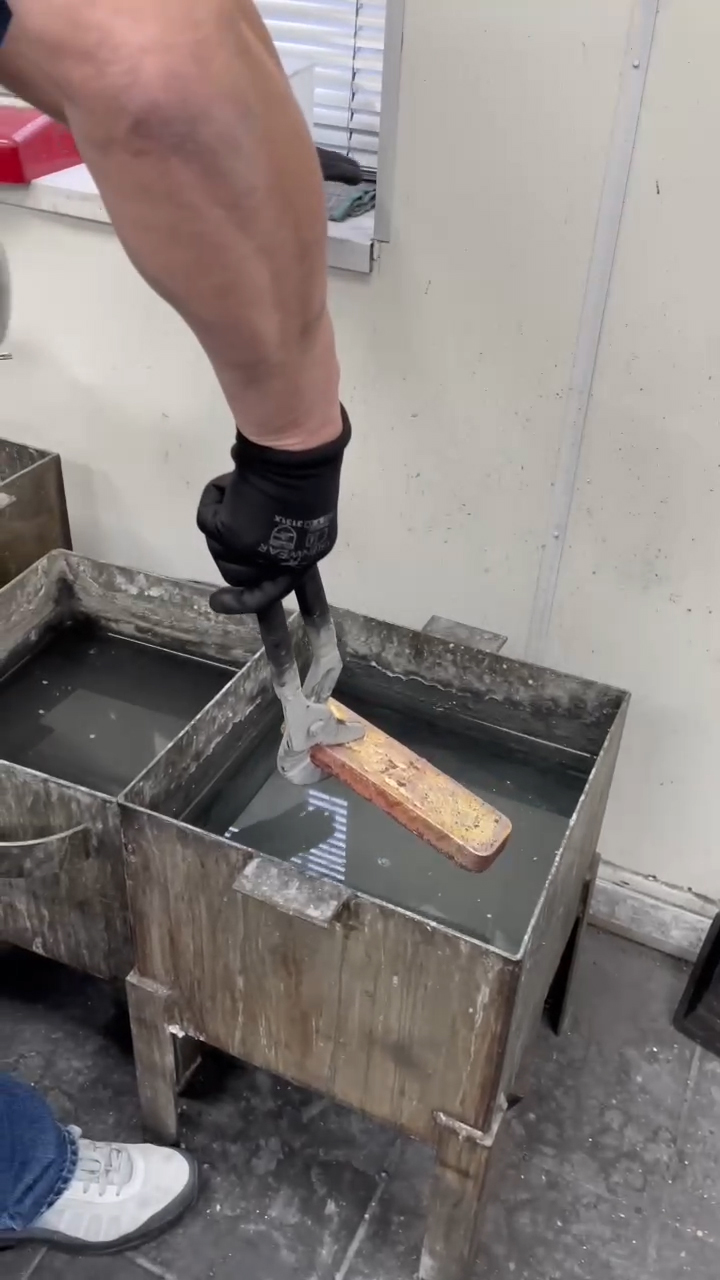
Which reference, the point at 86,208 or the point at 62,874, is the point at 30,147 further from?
the point at 62,874

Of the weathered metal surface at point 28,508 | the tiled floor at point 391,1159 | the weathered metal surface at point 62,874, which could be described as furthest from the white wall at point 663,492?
the weathered metal surface at point 28,508

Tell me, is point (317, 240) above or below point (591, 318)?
above

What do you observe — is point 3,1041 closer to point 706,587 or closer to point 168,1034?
point 168,1034

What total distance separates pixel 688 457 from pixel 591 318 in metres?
0.18

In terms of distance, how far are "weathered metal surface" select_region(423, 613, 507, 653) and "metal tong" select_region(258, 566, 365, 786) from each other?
23cm

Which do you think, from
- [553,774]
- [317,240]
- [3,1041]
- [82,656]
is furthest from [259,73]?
[3,1041]

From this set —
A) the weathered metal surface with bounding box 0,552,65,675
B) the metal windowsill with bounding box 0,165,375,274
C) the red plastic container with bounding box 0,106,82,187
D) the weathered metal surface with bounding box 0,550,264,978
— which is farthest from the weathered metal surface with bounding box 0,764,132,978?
the red plastic container with bounding box 0,106,82,187

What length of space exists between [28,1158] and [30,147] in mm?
1208

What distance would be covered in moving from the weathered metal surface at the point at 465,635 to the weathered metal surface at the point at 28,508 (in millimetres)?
594

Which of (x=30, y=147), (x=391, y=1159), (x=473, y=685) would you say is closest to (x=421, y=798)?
(x=473, y=685)

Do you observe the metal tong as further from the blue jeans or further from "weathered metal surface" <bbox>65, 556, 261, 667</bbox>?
the blue jeans

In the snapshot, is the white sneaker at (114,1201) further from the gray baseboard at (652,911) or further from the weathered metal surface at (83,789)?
the gray baseboard at (652,911)

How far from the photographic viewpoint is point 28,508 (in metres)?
1.39

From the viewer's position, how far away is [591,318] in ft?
3.43
